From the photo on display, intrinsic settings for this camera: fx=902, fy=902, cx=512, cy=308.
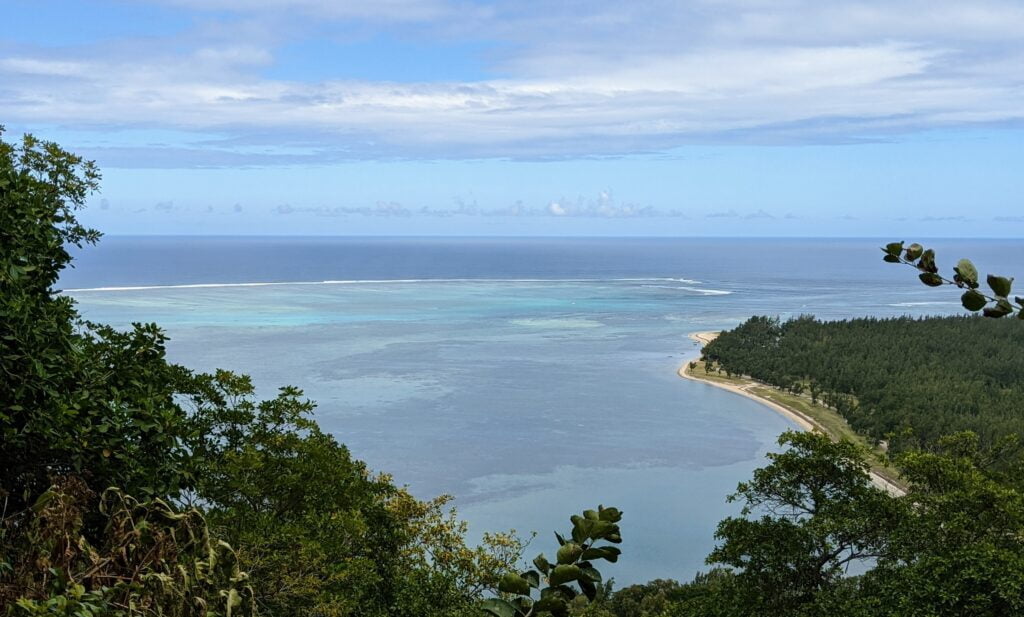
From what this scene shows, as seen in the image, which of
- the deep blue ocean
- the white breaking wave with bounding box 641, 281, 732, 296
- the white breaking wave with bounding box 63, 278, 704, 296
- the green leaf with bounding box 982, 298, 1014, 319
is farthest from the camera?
the white breaking wave with bounding box 641, 281, 732, 296

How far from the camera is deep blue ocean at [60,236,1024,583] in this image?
33.8 metres

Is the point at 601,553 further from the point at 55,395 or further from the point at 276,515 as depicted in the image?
the point at 276,515

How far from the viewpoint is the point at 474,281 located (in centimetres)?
13688

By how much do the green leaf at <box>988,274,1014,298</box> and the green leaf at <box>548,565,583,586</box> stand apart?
1.24 meters

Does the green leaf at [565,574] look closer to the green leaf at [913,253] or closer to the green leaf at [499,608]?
the green leaf at [499,608]

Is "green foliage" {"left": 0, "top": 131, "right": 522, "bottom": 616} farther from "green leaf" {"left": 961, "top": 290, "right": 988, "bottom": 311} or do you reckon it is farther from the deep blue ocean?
the deep blue ocean


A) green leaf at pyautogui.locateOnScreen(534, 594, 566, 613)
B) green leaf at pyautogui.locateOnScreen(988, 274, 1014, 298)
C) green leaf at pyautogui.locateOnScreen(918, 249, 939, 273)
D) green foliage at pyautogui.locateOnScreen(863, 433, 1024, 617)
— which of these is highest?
green leaf at pyautogui.locateOnScreen(918, 249, 939, 273)

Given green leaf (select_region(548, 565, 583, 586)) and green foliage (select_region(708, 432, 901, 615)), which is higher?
green leaf (select_region(548, 565, 583, 586))

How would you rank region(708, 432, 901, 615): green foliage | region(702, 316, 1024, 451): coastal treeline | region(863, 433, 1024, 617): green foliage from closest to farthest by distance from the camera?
1. region(863, 433, 1024, 617): green foliage
2. region(708, 432, 901, 615): green foliage
3. region(702, 316, 1024, 451): coastal treeline

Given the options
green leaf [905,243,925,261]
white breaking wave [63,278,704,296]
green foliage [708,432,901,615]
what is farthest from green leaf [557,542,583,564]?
white breaking wave [63,278,704,296]

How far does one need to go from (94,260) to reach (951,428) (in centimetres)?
16826

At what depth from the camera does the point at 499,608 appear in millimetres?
2518

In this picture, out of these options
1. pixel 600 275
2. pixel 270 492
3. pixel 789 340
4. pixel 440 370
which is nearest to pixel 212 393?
pixel 270 492

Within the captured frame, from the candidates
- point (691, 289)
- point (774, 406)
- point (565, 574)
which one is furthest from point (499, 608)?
point (691, 289)
